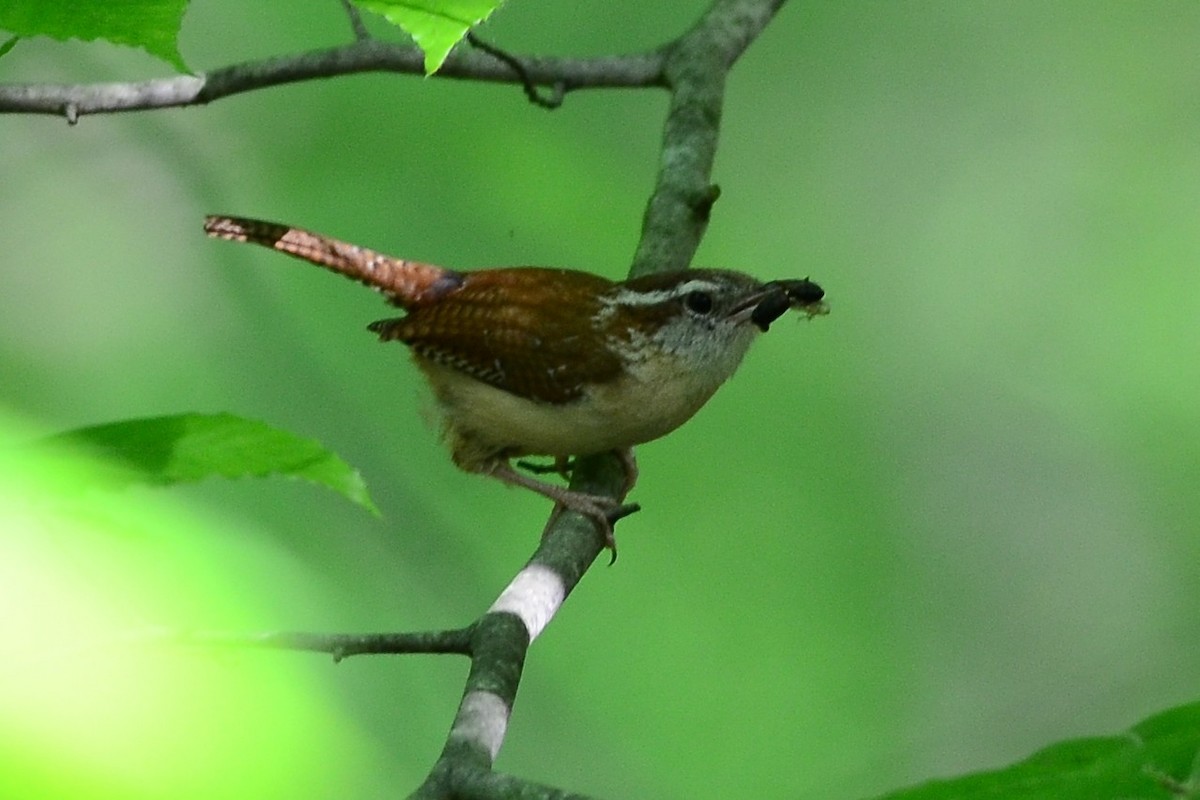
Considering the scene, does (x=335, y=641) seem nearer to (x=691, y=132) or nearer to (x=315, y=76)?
(x=315, y=76)

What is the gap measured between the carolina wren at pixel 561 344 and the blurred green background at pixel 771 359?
1122 mm

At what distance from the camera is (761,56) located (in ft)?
12.1

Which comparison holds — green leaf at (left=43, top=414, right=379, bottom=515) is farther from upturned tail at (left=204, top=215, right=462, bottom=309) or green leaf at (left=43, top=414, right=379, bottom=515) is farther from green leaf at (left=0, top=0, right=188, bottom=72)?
upturned tail at (left=204, top=215, right=462, bottom=309)

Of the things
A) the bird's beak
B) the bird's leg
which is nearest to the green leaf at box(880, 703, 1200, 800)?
the bird's leg

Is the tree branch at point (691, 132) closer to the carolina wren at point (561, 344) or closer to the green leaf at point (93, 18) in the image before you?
the carolina wren at point (561, 344)

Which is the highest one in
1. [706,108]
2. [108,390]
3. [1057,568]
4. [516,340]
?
[108,390]

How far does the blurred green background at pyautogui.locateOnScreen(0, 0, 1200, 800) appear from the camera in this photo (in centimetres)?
331

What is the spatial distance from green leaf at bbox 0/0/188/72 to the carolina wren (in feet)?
3.87

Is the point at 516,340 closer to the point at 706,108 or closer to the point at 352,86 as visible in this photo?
the point at 706,108

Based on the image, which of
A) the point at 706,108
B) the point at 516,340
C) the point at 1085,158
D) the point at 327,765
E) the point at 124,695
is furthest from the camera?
the point at 1085,158

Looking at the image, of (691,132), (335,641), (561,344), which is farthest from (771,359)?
(335,641)

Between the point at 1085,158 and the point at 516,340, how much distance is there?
234 cm

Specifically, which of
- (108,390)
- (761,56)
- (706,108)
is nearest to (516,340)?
(706,108)

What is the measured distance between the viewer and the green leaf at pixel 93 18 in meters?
0.64
